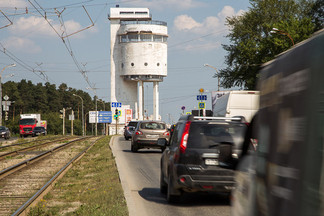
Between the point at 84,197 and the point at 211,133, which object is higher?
the point at 211,133

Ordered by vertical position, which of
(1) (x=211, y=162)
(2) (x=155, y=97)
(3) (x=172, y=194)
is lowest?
(3) (x=172, y=194)

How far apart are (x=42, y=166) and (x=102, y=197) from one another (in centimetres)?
1018

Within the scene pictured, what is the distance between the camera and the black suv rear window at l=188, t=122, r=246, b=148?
9.33m

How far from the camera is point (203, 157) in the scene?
9.20 m

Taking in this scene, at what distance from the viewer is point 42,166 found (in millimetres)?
20078

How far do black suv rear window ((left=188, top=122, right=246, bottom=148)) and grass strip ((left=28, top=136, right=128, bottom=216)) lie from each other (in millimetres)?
1727

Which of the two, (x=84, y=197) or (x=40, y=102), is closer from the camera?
(x=84, y=197)

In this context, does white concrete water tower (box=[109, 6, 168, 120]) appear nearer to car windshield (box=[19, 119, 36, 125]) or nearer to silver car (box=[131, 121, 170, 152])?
car windshield (box=[19, 119, 36, 125])

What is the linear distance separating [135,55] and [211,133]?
88.8m

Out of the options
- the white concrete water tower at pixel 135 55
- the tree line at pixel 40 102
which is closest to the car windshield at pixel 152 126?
the white concrete water tower at pixel 135 55

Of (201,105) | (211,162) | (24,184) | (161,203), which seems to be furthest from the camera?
(201,105)

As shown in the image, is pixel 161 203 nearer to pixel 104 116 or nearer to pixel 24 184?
pixel 24 184

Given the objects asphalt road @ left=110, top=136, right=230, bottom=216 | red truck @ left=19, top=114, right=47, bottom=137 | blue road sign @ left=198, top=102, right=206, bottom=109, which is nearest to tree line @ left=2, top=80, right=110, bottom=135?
red truck @ left=19, top=114, right=47, bottom=137

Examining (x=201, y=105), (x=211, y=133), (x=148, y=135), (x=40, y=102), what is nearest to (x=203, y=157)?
(x=211, y=133)
